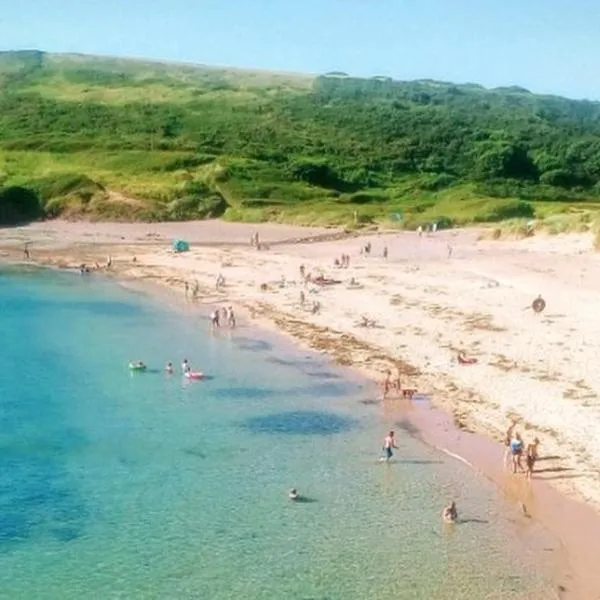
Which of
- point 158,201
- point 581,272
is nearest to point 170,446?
point 581,272

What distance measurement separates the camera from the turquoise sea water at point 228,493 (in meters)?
21.1

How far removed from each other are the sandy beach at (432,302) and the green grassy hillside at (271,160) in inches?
170

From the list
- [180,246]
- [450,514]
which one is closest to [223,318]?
[180,246]

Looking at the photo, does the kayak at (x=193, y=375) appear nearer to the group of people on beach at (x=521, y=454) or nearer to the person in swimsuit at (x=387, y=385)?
the person in swimsuit at (x=387, y=385)

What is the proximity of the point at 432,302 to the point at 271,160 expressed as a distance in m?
48.7

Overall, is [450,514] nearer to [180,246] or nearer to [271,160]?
[180,246]

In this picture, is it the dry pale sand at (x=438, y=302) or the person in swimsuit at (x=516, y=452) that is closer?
the person in swimsuit at (x=516, y=452)

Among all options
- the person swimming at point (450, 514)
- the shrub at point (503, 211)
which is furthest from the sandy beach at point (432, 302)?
the shrub at point (503, 211)

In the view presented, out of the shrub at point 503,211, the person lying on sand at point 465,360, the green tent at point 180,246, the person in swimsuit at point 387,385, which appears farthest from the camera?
the shrub at point 503,211

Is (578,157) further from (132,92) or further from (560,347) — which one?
(560,347)

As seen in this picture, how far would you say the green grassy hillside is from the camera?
3127 inches

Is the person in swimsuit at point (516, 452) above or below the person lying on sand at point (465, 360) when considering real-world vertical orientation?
above

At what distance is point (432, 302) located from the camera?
47.0m

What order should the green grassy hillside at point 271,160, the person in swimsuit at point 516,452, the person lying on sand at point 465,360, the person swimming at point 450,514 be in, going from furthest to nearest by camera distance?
the green grassy hillside at point 271,160 → the person lying on sand at point 465,360 → the person in swimsuit at point 516,452 → the person swimming at point 450,514
